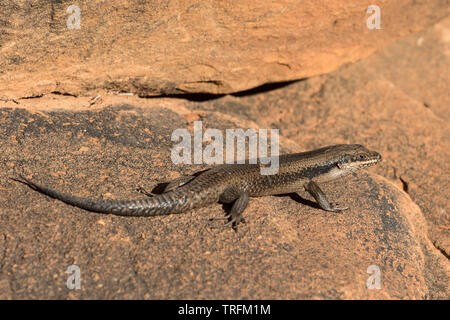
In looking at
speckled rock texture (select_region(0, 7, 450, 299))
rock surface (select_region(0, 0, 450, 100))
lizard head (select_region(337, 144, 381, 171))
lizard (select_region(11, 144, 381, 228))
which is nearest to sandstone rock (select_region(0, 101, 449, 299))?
speckled rock texture (select_region(0, 7, 450, 299))

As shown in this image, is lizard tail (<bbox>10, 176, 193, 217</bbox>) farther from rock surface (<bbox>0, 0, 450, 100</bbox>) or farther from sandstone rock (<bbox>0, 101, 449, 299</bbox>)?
rock surface (<bbox>0, 0, 450, 100</bbox>)

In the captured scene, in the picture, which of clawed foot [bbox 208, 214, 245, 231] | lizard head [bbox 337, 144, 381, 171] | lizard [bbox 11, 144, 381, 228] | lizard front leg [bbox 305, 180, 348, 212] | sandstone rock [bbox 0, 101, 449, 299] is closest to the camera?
sandstone rock [bbox 0, 101, 449, 299]

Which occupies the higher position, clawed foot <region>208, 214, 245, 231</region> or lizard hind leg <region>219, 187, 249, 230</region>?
lizard hind leg <region>219, 187, 249, 230</region>

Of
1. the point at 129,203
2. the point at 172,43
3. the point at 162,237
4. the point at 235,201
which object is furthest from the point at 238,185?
the point at 172,43

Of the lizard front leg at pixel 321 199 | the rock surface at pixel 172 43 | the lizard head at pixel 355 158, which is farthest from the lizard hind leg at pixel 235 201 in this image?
the rock surface at pixel 172 43

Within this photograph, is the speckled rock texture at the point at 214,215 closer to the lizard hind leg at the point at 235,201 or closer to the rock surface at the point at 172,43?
the lizard hind leg at the point at 235,201

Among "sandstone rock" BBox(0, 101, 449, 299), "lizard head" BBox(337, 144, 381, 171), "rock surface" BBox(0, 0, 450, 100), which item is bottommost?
"sandstone rock" BBox(0, 101, 449, 299)
